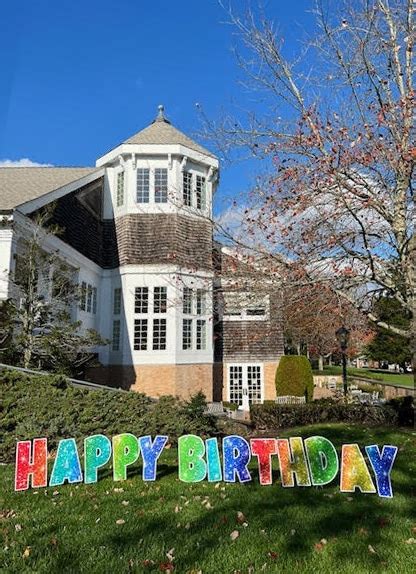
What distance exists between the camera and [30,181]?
55.3 ft

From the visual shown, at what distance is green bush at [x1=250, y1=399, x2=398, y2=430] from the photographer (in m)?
13.5

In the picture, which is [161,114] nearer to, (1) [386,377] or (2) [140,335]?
(2) [140,335]

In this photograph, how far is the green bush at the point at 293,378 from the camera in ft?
62.0

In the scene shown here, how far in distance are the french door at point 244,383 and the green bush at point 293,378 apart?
98 cm

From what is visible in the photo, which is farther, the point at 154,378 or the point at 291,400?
the point at 154,378

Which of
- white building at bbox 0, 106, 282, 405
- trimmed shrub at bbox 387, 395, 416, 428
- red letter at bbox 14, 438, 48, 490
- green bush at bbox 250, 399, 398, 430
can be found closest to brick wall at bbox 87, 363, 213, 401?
white building at bbox 0, 106, 282, 405

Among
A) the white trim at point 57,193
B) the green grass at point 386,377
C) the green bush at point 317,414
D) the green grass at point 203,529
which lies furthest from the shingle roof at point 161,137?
the green grass at point 386,377

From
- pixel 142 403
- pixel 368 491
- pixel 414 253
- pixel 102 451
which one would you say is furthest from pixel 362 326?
pixel 102 451

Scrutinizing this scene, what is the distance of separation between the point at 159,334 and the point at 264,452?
12.8m

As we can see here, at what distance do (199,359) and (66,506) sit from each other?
44.2 feet

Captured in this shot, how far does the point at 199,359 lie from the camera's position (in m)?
18.2

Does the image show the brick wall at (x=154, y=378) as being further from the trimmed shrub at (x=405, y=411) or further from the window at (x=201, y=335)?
the trimmed shrub at (x=405, y=411)

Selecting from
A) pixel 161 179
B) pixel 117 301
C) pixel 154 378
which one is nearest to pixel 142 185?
pixel 161 179

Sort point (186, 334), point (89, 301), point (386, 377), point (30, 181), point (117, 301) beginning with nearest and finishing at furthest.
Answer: point (30, 181) → point (89, 301) → point (186, 334) → point (117, 301) → point (386, 377)
